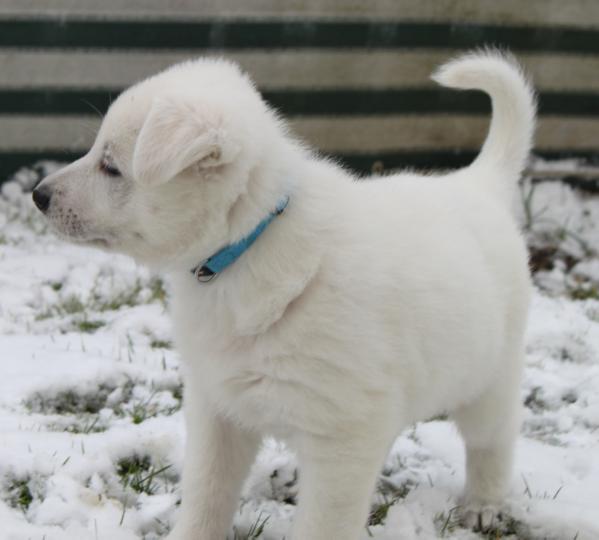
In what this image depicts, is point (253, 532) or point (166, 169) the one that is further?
point (253, 532)

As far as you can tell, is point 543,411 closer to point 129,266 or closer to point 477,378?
point 477,378

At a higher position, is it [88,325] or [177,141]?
[177,141]

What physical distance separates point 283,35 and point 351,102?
24.2 inches

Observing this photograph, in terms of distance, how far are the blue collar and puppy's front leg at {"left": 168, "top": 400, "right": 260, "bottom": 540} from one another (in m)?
0.45

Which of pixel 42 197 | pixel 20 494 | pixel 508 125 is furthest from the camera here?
pixel 508 125

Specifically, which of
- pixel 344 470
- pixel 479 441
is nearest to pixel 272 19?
pixel 479 441

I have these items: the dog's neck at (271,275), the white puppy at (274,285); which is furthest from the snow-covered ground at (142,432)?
the dog's neck at (271,275)

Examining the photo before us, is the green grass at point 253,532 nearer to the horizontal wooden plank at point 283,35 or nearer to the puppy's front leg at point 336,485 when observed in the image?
the puppy's front leg at point 336,485

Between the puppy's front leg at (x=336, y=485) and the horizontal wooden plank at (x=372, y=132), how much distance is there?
3968 mm

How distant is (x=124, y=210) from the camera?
8.54 ft

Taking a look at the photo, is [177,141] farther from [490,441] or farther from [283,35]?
[283,35]

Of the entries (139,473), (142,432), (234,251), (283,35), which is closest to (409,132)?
(283,35)

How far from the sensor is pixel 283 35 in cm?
621

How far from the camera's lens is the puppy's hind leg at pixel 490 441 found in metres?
3.18
